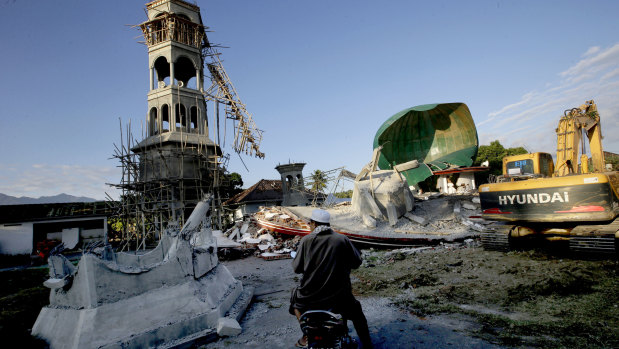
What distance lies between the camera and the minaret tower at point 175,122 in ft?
61.9

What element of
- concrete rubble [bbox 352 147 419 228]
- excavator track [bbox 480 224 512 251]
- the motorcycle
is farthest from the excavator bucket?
the motorcycle

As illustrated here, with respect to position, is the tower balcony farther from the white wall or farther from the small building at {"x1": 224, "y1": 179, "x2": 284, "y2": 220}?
the white wall

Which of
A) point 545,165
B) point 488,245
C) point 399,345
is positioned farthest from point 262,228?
point 399,345

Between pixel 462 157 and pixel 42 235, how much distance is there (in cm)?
2836

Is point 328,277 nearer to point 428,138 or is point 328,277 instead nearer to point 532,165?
point 532,165

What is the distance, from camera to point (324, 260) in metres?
2.94

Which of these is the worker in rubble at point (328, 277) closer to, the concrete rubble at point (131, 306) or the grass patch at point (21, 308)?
the concrete rubble at point (131, 306)

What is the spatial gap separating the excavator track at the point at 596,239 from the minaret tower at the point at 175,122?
17116 millimetres

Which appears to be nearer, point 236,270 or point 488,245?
point 488,245

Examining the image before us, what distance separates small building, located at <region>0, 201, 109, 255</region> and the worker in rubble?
1843cm

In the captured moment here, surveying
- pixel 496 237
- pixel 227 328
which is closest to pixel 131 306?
pixel 227 328

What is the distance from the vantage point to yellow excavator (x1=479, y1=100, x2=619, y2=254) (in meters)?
6.48

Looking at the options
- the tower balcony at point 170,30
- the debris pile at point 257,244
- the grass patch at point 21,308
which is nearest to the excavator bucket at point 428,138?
the debris pile at point 257,244

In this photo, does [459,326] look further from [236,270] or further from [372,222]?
[372,222]
